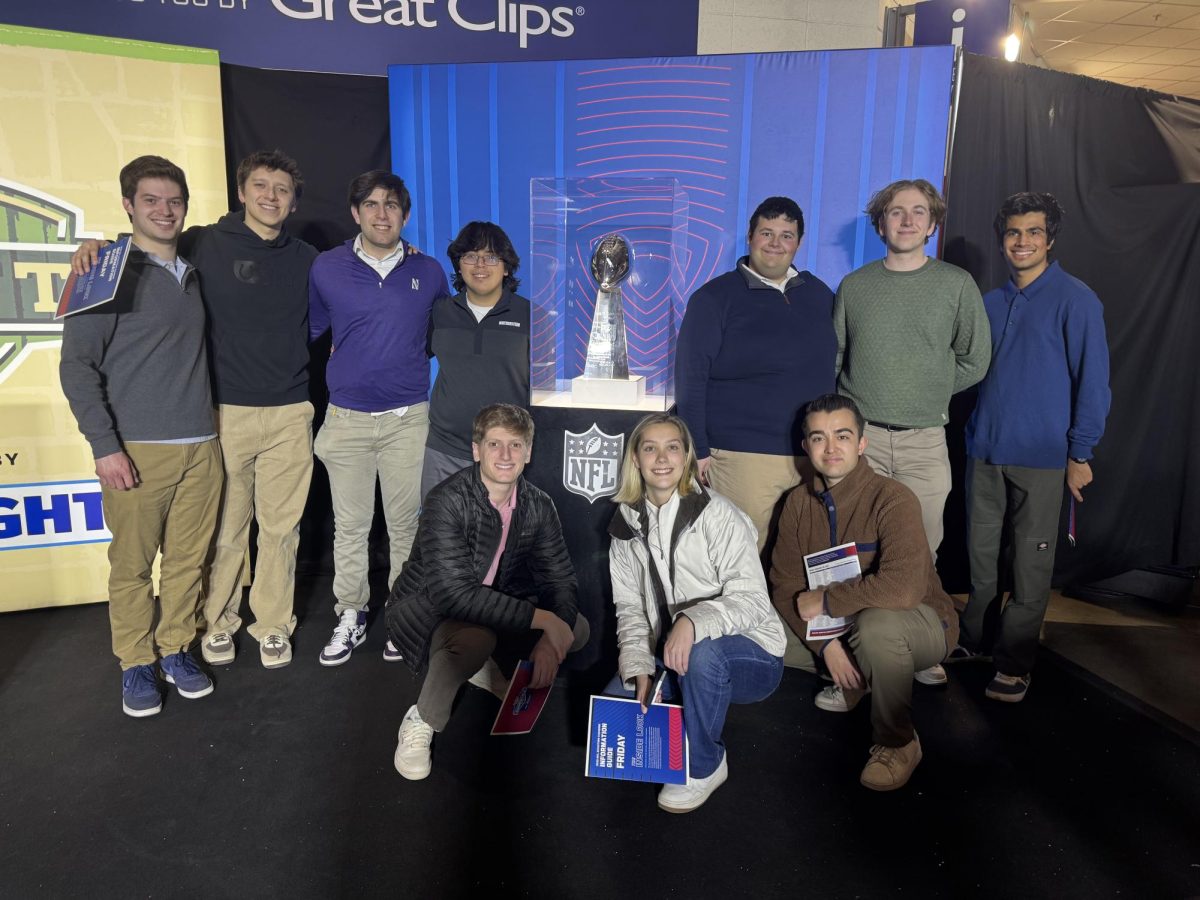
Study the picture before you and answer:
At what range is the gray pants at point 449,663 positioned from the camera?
193 cm

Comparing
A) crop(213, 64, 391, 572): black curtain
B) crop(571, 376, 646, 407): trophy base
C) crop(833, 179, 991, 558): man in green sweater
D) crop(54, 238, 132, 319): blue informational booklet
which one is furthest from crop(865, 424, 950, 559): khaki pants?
crop(213, 64, 391, 572): black curtain

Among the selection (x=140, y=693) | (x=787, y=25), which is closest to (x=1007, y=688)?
(x=140, y=693)

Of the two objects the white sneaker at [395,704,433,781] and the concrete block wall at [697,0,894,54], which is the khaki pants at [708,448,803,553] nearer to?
the white sneaker at [395,704,433,781]

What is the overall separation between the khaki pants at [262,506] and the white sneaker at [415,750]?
885mm

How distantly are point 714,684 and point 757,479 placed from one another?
775 millimetres

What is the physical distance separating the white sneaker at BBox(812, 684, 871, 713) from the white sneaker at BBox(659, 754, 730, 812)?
2.00 feet

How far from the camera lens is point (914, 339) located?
235cm

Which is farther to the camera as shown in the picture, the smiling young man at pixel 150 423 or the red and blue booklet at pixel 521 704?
the smiling young man at pixel 150 423

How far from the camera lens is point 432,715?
193cm

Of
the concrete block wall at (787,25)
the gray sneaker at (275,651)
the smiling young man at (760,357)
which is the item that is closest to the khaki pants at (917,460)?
the smiling young man at (760,357)

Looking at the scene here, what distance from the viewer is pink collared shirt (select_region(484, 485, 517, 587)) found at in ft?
6.92

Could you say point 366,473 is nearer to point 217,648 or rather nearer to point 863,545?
point 217,648

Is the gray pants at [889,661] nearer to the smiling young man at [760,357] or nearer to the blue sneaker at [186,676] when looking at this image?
the smiling young man at [760,357]

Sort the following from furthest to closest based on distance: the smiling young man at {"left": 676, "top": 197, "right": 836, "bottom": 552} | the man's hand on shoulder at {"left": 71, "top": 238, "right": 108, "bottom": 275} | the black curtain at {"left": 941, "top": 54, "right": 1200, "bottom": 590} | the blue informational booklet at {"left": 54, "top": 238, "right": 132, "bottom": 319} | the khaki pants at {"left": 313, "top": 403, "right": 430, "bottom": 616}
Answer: the black curtain at {"left": 941, "top": 54, "right": 1200, "bottom": 590} → the khaki pants at {"left": 313, "top": 403, "right": 430, "bottom": 616} → the smiling young man at {"left": 676, "top": 197, "right": 836, "bottom": 552} → the man's hand on shoulder at {"left": 71, "top": 238, "right": 108, "bottom": 275} → the blue informational booklet at {"left": 54, "top": 238, "right": 132, "bottom": 319}
